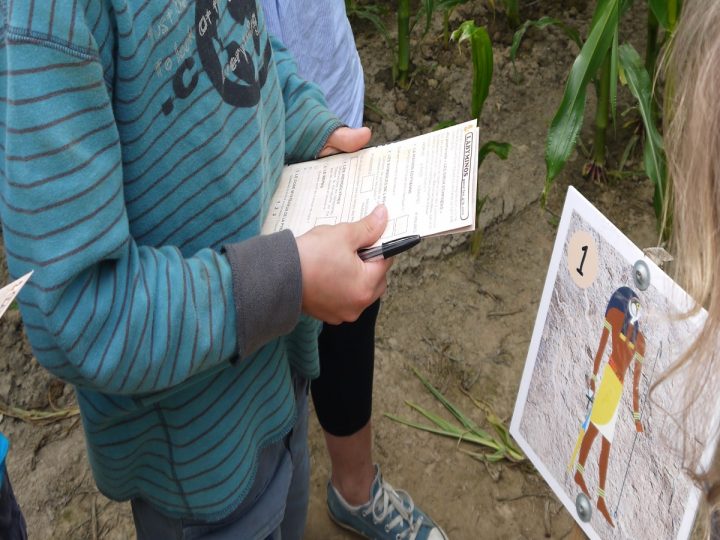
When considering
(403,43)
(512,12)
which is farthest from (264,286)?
(512,12)

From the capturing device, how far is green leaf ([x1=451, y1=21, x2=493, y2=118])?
5.21 feet

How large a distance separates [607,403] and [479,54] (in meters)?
1.01

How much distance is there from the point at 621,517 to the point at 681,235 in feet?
1.06

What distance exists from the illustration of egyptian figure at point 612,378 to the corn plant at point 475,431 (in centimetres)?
77

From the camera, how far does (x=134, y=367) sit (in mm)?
647

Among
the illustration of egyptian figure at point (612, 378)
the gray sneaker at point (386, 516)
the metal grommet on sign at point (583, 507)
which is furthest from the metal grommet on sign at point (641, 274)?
the gray sneaker at point (386, 516)

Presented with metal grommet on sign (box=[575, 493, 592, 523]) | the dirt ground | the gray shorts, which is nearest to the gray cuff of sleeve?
the gray shorts

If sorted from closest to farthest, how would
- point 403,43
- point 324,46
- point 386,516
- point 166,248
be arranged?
point 166,248 → point 324,46 → point 386,516 → point 403,43

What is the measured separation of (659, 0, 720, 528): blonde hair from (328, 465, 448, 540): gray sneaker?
84 centimetres

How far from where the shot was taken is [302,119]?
3.15 ft

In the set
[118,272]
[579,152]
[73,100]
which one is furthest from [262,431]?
[579,152]

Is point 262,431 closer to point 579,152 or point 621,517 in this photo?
point 621,517

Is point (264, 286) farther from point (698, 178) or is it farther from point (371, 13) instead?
point (371, 13)

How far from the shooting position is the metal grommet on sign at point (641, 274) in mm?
694
